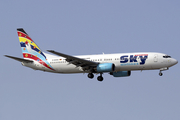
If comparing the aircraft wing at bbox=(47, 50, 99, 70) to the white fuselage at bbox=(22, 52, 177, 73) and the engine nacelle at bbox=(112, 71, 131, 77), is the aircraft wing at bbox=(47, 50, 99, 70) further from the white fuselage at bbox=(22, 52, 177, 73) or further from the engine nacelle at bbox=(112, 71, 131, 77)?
the engine nacelle at bbox=(112, 71, 131, 77)

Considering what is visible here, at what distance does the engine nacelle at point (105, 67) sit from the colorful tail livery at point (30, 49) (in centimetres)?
952

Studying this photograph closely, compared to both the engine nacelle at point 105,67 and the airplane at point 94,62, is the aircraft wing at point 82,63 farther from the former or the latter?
the engine nacelle at point 105,67

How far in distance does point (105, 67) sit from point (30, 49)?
1622cm

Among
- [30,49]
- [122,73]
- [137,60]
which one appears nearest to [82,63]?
[122,73]

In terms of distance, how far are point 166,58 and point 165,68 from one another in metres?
1.69

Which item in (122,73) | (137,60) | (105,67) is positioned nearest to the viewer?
(137,60)

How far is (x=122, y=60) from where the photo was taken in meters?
58.5

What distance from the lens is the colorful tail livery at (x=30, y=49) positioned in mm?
64025

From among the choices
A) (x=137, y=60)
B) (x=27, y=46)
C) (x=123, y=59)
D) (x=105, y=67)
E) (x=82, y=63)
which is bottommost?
(x=105, y=67)

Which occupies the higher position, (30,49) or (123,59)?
(30,49)

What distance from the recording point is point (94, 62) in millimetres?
59469

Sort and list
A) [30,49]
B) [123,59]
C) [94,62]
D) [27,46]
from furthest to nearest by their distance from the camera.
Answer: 1. [27,46]
2. [30,49]
3. [94,62]
4. [123,59]

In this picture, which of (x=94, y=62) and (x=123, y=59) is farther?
(x=94, y=62)

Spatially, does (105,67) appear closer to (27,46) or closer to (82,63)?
(82,63)
